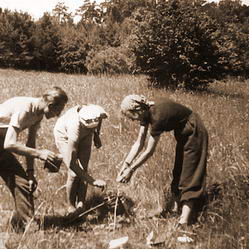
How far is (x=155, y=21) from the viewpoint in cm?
1189

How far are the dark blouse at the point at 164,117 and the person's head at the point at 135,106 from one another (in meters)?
0.11

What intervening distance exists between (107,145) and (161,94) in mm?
3820

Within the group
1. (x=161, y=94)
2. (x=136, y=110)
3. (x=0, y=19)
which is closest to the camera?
(x=136, y=110)

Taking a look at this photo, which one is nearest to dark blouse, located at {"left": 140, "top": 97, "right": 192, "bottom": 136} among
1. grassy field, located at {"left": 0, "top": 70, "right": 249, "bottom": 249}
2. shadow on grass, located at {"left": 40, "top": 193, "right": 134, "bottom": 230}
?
shadow on grass, located at {"left": 40, "top": 193, "right": 134, "bottom": 230}

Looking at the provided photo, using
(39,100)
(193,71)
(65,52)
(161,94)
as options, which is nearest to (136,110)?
(39,100)

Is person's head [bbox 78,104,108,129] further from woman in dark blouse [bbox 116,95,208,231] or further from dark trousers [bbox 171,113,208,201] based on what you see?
dark trousers [bbox 171,113,208,201]

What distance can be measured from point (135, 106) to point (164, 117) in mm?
344

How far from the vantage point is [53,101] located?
3332 millimetres

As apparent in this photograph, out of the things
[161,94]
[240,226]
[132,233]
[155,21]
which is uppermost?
[155,21]

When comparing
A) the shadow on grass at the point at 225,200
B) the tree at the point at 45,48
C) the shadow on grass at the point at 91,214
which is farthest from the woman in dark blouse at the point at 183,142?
the tree at the point at 45,48

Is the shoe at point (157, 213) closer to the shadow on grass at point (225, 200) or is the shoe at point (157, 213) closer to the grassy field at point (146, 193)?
the grassy field at point (146, 193)

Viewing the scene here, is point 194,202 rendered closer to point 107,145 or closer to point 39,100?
point 39,100

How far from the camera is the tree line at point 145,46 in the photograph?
38.7ft

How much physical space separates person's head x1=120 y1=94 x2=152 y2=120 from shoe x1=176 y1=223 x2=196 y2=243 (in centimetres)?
128
